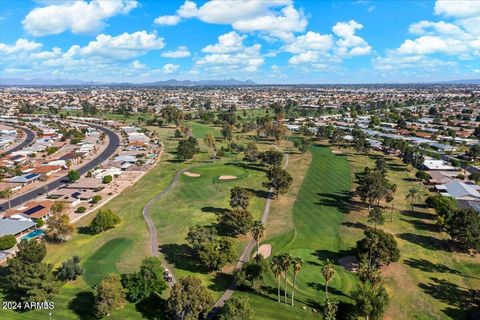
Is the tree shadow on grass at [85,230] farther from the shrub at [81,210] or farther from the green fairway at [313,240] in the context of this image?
the green fairway at [313,240]

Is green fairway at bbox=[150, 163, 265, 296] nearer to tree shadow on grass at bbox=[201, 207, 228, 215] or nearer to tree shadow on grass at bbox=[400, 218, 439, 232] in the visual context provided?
tree shadow on grass at bbox=[201, 207, 228, 215]

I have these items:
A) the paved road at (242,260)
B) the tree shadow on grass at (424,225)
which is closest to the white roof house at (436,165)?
the tree shadow on grass at (424,225)

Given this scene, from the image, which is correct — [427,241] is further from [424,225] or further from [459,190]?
[459,190]

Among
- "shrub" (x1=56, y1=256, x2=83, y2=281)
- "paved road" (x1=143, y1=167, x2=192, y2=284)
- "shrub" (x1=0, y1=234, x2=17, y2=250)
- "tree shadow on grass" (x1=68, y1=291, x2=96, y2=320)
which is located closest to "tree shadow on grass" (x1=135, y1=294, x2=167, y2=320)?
"paved road" (x1=143, y1=167, x2=192, y2=284)

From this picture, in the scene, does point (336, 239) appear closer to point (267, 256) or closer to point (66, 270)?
point (267, 256)

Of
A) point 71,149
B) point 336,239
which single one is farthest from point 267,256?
point 71,149

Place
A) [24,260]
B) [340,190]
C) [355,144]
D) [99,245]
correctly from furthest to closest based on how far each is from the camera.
Answer: 1. [355,144]
2. [340,190]
3. [99,245]
4. [24,260]
